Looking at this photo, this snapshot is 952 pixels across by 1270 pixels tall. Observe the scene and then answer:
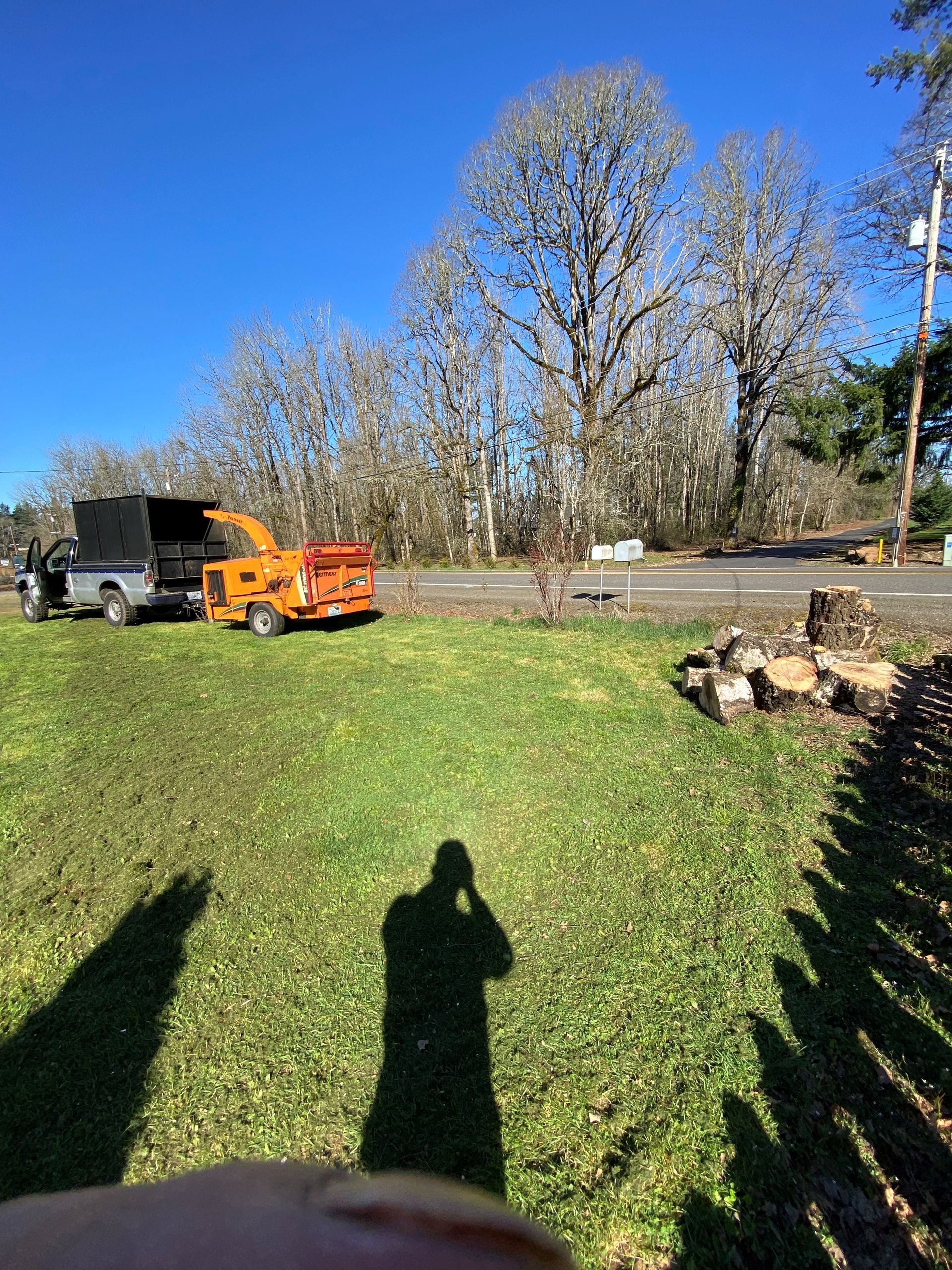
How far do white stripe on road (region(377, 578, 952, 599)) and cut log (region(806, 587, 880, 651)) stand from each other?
4.56 meters

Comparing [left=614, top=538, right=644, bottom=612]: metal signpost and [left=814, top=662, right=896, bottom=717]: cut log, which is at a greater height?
[left=614, top=538, right=644, bottom=612]: metal signpost

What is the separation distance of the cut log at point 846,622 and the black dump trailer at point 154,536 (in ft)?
37.8

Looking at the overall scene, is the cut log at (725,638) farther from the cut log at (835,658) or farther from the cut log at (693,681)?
the cut log at (835,658)

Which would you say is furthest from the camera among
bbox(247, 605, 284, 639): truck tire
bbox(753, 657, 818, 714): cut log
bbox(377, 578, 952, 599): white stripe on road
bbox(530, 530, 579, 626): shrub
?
bbox(377, 578, 952, 599): white stripe on road

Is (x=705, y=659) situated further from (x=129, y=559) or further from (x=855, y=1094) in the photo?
(x=129, y=559)

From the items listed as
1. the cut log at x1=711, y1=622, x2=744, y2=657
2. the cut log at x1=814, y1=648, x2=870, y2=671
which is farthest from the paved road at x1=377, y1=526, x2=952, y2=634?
the cut log at x1=711, y1=622, x2=744, y2=657

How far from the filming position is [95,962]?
8.67 ft

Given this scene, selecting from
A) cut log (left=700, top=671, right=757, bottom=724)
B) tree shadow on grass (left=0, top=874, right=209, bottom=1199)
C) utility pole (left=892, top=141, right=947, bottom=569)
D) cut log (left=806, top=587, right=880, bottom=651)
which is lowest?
tree shadow on grass (left=0, top=874, right=209, bottom=1199)

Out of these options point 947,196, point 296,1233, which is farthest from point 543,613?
point 947,196

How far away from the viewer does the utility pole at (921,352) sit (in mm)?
15164

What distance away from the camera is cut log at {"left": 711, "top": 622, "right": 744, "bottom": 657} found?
21.0ft

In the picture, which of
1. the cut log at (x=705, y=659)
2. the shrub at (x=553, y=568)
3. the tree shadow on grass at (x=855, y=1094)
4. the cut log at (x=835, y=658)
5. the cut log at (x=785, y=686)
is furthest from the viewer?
the shrub at (x=553, y=568)

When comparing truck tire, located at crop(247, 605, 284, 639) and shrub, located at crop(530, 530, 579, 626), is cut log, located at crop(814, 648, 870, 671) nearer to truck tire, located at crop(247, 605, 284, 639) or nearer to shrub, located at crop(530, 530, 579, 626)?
shrub, located at crop(530, 530, 579, 626)

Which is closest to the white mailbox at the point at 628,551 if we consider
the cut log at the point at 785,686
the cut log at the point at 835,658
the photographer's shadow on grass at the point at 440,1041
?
the cut log at the point at 835,658
